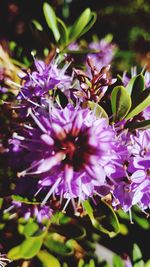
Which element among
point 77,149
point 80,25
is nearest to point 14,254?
point 77,149

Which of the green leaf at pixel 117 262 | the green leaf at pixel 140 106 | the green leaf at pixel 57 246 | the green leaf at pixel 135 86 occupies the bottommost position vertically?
the green leaf at pixel 117 262

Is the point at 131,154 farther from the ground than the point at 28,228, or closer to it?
farther from the ground

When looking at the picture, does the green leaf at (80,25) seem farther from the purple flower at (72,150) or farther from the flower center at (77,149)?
the flower center at (77,149)

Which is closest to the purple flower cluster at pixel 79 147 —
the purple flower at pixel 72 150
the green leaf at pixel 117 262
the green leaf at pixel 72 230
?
the purple flower at pixel 72 150

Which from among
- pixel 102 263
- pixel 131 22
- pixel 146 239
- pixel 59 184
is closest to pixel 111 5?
pixel 131 22

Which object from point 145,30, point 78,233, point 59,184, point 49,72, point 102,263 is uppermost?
point 145,30

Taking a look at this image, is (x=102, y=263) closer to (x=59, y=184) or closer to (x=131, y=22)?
(x=59, y=184)

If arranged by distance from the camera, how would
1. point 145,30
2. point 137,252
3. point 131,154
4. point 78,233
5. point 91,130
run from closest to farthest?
1. point 91,130
2. point 131,154
3. point 78,233
4. point 137,252
5. point 145,30
